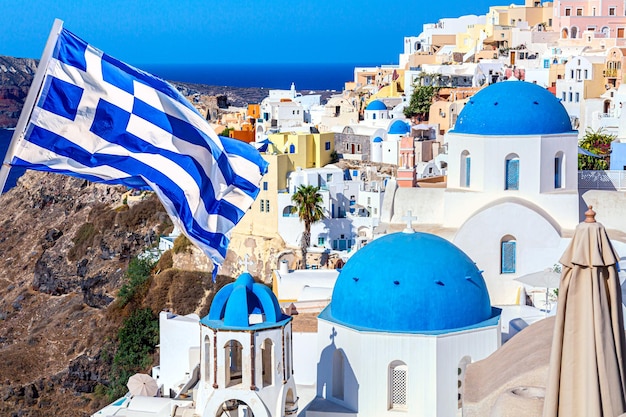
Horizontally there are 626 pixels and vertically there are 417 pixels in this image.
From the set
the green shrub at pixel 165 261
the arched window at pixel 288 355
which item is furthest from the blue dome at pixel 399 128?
the arched window at pixel 288 355

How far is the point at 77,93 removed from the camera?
12.3 metres

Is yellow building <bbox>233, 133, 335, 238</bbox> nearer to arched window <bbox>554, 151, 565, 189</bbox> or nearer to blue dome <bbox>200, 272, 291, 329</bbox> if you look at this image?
arched window <bbox>554, 151, 565, 189</bbox>

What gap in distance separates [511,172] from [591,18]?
154 feet

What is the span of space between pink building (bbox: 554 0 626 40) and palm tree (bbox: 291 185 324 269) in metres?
30.3

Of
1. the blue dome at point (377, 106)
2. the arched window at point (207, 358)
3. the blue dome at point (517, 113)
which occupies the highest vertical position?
the blue dome at point (377, 106)

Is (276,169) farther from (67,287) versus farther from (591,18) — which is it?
(591,18)

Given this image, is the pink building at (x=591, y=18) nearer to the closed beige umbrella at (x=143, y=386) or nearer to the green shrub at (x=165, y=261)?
the green shrub at (x=165, y=261)

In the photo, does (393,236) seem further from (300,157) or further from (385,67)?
(385,67)

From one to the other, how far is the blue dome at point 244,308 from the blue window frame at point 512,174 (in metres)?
9.47

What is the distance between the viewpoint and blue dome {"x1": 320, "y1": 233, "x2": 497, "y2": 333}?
1928 centimetres

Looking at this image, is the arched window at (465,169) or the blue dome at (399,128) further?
the blue dome at (399,128)

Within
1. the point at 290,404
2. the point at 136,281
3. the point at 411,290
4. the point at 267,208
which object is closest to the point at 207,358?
the point at 290,404

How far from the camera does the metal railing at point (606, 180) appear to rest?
95.8 ft

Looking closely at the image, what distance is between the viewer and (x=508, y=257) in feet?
85.2
